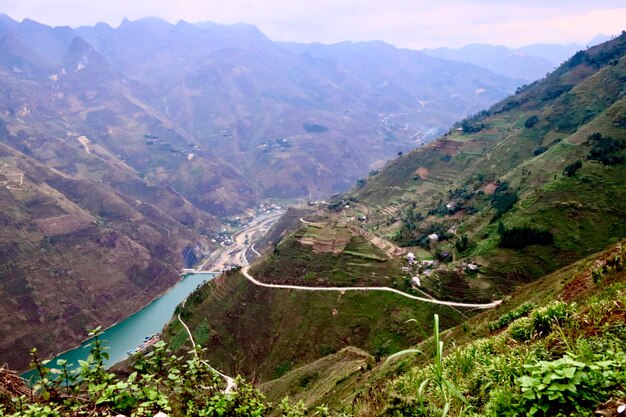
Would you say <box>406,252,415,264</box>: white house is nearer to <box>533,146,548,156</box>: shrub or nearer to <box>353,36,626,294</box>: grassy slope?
<box>353,36,626,294</box>: grassy slope

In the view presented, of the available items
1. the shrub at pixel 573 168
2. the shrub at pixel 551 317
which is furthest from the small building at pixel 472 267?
the shrub at pixel 551 317

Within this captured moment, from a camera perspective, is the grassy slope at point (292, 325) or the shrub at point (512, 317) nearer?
the shrub at point (512, 317)

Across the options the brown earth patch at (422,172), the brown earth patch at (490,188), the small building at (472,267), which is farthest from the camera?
the brown earth patch at (422,172)

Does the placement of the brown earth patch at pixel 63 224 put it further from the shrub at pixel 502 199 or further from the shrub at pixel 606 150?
the shrub at pixel 606 150

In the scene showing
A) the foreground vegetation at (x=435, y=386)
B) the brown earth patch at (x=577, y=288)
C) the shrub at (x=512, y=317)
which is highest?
the foreground vegetation at (x=435, y=386)

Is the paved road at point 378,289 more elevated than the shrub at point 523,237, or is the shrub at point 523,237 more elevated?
the shrub at point 523,237

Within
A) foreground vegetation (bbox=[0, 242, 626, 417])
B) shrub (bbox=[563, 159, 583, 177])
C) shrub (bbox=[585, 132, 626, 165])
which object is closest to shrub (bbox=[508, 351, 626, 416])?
foreground vegetation (bbox=[0, 242, 626, 417])

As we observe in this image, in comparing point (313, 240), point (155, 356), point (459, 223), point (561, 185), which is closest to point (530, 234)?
point (561, 185)

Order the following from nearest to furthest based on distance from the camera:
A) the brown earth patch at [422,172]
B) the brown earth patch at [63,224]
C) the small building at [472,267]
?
the small building at [472,267] → the brown earth patch at [63,224] → the brown earth patch at [422,172]

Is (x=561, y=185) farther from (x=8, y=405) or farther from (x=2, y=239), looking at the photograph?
(x=2, y=239)
